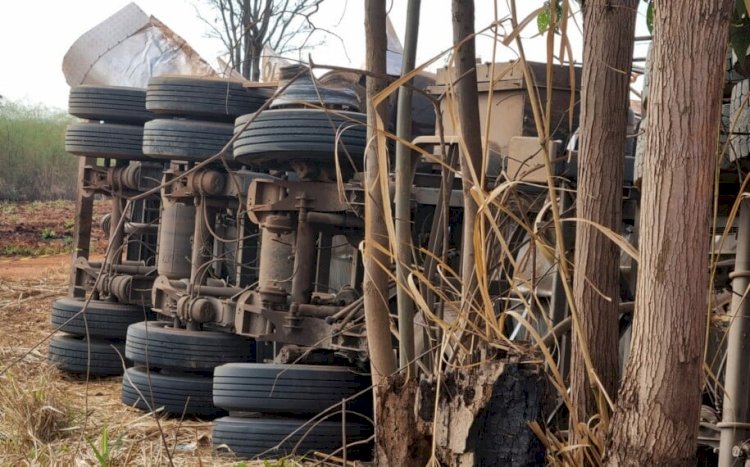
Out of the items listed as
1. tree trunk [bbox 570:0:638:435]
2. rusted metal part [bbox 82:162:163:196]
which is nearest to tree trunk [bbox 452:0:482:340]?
tree trunk [bbox 570:0:638:435]

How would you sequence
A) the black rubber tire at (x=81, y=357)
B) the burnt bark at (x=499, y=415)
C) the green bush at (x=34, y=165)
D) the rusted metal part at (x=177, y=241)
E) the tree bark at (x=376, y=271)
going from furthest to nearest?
the green bush at (x=34, y=165) < the black rubber tire at (x=81, y=357) < the rusted metal part at (x=177, y=241) < the tree bark at (x=376, y=271) < the burnt bark at (x=499, y=415)

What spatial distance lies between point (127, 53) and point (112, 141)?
455cm

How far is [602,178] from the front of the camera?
3014 millimetres

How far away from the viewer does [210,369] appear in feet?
23.3

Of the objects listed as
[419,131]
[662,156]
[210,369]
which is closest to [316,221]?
[210,369]

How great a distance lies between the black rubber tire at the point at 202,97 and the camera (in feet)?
25.8

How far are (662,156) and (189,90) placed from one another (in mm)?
5817

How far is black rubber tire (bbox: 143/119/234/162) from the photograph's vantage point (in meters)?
7.79

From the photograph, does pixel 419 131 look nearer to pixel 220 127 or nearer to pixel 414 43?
pixel 220 127

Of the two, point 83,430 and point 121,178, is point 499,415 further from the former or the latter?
point 121,178

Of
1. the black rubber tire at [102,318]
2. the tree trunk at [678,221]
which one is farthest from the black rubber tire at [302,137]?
the tree trunk at [678,221]

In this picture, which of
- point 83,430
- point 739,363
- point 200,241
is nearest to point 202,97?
point 200,241

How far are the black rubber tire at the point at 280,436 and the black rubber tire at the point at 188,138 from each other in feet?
7.82

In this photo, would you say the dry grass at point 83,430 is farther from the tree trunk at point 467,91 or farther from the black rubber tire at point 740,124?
the black rubber tire at point 740,124
